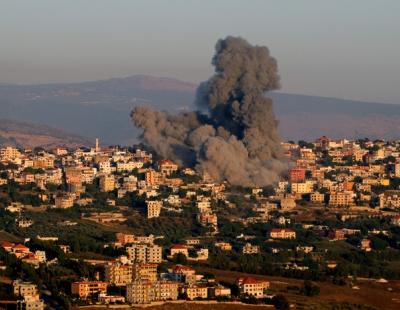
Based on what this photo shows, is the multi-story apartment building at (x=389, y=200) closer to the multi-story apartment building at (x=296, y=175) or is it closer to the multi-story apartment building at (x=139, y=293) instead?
the multi-story apartment building at (x=296, y=175)

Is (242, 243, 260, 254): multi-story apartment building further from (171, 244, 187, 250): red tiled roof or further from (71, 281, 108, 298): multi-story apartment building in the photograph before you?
(71, 281, 108, 298): multi-story apartment building

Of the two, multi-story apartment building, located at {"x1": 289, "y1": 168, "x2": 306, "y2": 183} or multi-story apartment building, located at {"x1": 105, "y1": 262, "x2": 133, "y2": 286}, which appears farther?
multi-story apartment building, located at {"x1": 289, "y1": 168, "x2": 306, "y2": 183}

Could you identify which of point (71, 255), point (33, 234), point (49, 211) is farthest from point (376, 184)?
point (71, 255)

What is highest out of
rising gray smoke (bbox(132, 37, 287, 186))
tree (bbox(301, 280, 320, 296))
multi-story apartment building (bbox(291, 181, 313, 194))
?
rising gray smoke (bbox(132, 37, 287, 186))

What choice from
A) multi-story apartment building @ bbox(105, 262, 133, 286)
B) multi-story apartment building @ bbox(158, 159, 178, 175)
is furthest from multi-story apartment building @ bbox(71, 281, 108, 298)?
multi-story apartment building @ bbox(158, 159, 178, 175)

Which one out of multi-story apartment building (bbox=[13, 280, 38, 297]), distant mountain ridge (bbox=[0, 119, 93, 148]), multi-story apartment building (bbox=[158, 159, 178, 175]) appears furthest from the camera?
distant mountain ridge (bbox=[0, 119, 93, 148])

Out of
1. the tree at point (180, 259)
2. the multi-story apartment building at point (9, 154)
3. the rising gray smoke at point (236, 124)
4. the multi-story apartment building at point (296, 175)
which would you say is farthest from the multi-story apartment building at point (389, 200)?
the multi-story apartment building at point (9, 154)

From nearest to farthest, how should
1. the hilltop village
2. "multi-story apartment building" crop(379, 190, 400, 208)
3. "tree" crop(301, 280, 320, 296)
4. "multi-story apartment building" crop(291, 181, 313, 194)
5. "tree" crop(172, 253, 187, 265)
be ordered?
1. the hilltop village
2. "tree" crop(301, 280, 320, 296)
3. "tree" crop(172, 253, 187, 265)
4. "multi-story apartment building" crop(379, 190, 400, 208)
5. "multi-story apartment building" crop(291, 181, 313, 194)
